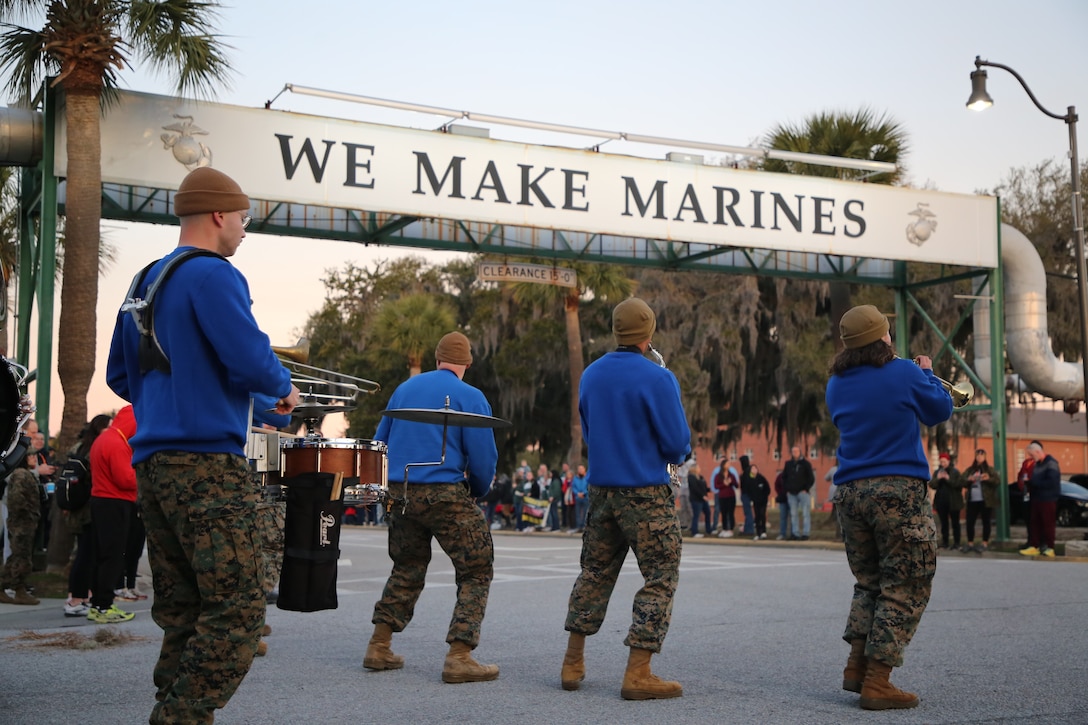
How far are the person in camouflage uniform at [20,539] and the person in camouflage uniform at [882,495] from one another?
8.33m

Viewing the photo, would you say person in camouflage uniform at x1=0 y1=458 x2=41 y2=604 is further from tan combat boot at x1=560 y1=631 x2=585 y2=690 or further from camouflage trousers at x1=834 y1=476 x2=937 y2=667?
camouflage trousers at x1=834 y1=476 x2=937 y2=667

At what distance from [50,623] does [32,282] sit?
24.5ft

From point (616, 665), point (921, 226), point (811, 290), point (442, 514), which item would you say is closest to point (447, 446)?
point (442, 514)

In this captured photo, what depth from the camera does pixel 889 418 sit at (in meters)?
6.29

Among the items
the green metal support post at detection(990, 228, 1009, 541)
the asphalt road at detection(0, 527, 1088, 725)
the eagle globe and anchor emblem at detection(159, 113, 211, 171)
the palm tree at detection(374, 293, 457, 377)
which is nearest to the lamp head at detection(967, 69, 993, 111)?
the green metal support post at detection(990, 228, 1009, 541)

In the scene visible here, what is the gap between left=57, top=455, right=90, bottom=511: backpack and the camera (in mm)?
11102

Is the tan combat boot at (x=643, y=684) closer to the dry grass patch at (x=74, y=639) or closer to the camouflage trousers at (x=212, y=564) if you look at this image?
the camouflage trousers at (x=212, y=564)

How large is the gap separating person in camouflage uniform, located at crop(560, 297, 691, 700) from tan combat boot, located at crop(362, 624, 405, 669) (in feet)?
3.96

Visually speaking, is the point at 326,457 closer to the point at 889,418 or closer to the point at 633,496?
the point at 633,496

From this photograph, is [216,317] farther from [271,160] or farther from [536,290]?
[536,290]

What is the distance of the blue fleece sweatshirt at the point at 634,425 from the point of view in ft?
21.3

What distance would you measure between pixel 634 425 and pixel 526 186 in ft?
43.0


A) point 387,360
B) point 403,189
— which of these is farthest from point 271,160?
point 387,360

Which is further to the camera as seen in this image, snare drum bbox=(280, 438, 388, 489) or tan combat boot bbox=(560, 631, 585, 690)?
tan combat boot bbox=(560, 631, 585, 690)
